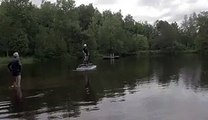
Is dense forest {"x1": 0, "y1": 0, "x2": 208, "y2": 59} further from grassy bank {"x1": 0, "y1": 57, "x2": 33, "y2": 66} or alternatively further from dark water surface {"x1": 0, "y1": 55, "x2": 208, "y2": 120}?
dark water surface {"x1": 0, "y1": 55, "x2": 208, "y2": 120}

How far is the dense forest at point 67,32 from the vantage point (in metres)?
73.4

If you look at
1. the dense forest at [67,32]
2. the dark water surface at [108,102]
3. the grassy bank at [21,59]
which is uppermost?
the dense forest at [67,32]

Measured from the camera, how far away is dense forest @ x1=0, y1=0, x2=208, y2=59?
73419mm

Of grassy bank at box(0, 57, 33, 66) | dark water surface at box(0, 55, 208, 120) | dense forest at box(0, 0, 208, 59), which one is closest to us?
dark water surface at box(0, 55, 208, 120)

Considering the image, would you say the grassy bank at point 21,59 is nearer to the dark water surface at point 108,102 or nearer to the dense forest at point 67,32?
the dense forest at point 67,32

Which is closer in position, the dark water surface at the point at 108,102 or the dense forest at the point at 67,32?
the dark water surface at the point at 108,102

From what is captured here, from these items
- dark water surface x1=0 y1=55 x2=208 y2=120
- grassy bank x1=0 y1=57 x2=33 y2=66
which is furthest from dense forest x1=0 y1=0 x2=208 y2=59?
dark water surface x1=0 y1=55 x2=208 y2=120

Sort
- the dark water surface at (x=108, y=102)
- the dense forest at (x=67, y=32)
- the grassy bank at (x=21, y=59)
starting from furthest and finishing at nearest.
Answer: the dense forest at (x=67, y=32), the grassy bank at (x=21, y=59), the dark water surface at (x=108, y=102)

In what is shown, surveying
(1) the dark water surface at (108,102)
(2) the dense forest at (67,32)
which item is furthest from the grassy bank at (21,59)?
(1) the dark water surface at (108,102)

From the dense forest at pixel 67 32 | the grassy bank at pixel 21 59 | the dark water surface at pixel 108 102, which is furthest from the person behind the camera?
the dense forest at pixel 67 32

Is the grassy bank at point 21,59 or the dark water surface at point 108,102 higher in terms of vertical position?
the grassy bank at point 21,59

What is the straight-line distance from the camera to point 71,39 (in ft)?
287

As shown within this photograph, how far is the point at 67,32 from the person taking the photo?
87812 mm

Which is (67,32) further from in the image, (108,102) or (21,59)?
(108,102)
